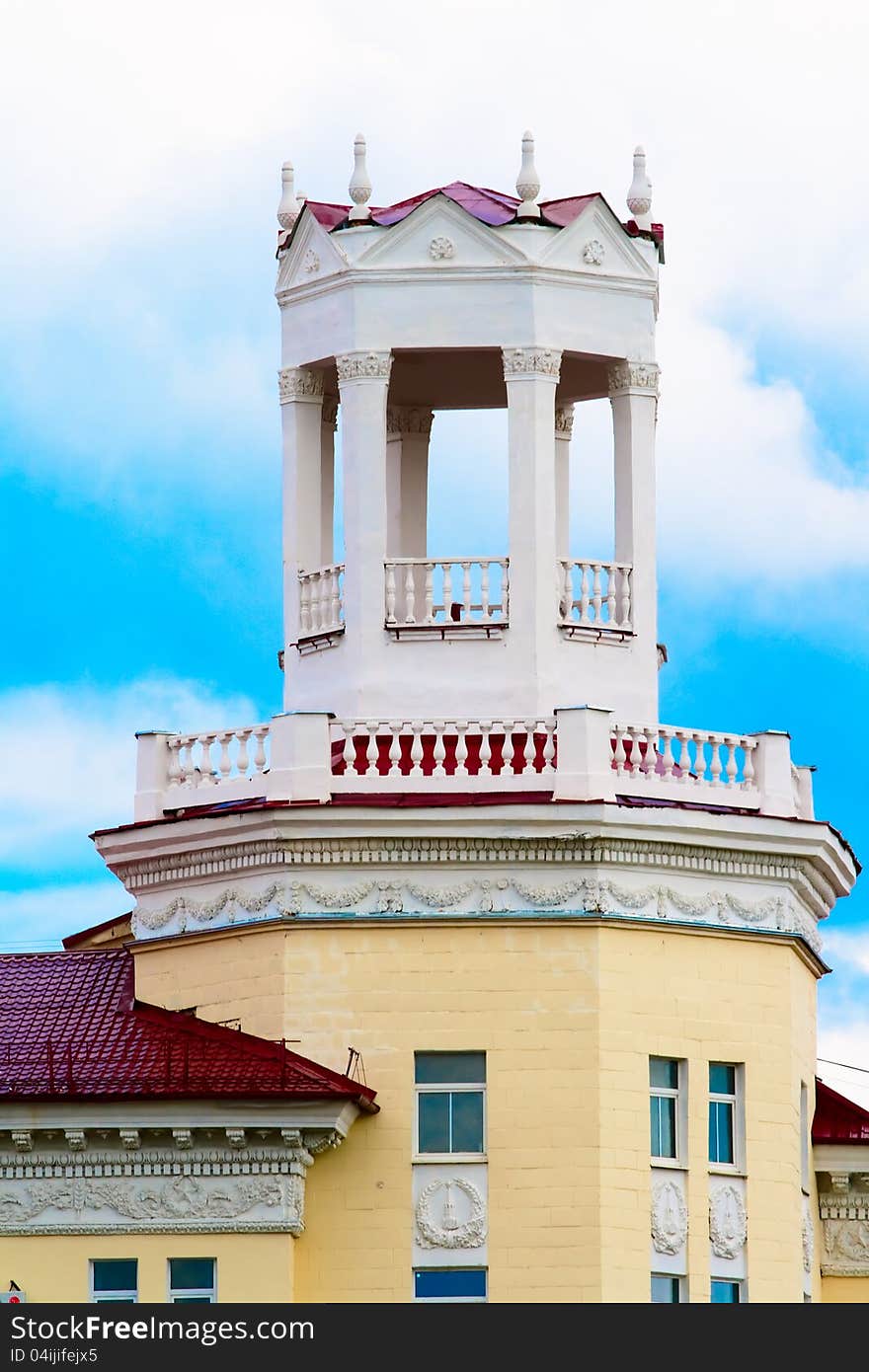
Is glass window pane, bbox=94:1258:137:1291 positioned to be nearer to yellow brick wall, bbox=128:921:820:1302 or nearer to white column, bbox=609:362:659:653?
yellow brick wall, bbox=128:921:820:1302

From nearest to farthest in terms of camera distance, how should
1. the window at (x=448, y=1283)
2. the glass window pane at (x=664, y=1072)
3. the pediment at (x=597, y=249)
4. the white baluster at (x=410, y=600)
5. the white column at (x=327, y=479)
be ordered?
the window at (x=448, y=1283) → the glass window pane at (x=664, y=1072) → the white baluster at (x=410, y=600) → the pediment at (x=597, y=249) → the white column at (x=327, y=479)

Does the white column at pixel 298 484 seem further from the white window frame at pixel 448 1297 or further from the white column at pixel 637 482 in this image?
the white window frame at pixel 448 1297

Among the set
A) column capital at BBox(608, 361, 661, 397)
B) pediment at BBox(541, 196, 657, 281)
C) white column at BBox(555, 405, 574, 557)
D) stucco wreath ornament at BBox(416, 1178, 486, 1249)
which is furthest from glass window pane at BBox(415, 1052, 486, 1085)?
pediment at BBox(541, 196, 657, 281)

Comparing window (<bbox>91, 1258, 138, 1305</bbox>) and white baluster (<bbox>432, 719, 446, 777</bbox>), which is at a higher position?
white baluster (<bbox>432, 719, 446, 777</bbox>)

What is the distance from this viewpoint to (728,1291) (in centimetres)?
4456

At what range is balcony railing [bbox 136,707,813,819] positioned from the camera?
44.8 m

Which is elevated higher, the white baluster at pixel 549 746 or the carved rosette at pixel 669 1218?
the white baluster at pixel 549 746

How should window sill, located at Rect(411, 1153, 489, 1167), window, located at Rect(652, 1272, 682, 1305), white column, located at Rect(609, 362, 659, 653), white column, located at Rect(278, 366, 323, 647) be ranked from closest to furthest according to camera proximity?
1. window sill, located at Rect(411, 1153, 489, 1167)
2. window, located at Rect(652, 1272, 682, 1305)
3. white column, located at Rect(609, 362, 659, 653)
4. white column, located at Rect(278, 366, 323, 647)

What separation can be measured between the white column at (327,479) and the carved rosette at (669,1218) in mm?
9909

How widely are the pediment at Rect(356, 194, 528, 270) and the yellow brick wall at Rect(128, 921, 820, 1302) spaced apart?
908 cm

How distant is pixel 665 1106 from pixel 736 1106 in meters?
1.04

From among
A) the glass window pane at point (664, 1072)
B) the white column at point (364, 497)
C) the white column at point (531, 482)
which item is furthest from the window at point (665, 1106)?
the white column at point (364, 497)

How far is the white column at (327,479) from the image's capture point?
49.1 m
